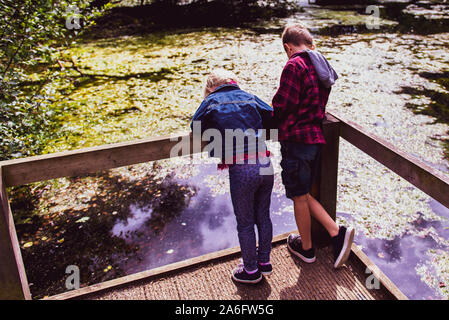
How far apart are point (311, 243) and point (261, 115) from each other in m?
0.95

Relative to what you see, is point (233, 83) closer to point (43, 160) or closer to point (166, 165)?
point (43, 160)

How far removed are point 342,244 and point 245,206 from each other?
65 centimetres

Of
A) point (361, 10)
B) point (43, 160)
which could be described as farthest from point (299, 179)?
point (361, 10)

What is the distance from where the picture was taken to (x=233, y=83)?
2.11 m

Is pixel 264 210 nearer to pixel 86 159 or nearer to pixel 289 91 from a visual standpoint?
pixel 289 91

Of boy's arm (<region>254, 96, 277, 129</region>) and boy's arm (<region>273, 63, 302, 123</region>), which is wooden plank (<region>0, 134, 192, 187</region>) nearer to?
boy's arm (<region>254, 96, 277, 129</region>)

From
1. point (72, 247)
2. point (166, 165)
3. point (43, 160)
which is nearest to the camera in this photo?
point (43, 160)

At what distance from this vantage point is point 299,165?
86.4 inches

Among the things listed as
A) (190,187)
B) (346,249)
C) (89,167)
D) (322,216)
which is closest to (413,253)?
(346,249)

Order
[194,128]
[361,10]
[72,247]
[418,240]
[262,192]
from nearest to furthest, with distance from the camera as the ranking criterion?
[194,128] → [262,192] → [418,240] → [72,247] → [361,10]

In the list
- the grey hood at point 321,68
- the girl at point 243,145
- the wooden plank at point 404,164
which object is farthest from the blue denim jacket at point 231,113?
the wooden plank at point 404,164

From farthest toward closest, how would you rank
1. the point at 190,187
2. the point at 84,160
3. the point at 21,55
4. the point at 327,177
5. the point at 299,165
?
the point at 190,187, the point at 21,55, the point at 327,177, the point at 299,165, the point at 84,160

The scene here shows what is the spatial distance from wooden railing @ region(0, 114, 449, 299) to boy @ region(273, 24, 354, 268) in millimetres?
331

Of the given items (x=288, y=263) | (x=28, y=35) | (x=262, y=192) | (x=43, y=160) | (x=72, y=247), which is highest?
(x=28, y=35)
